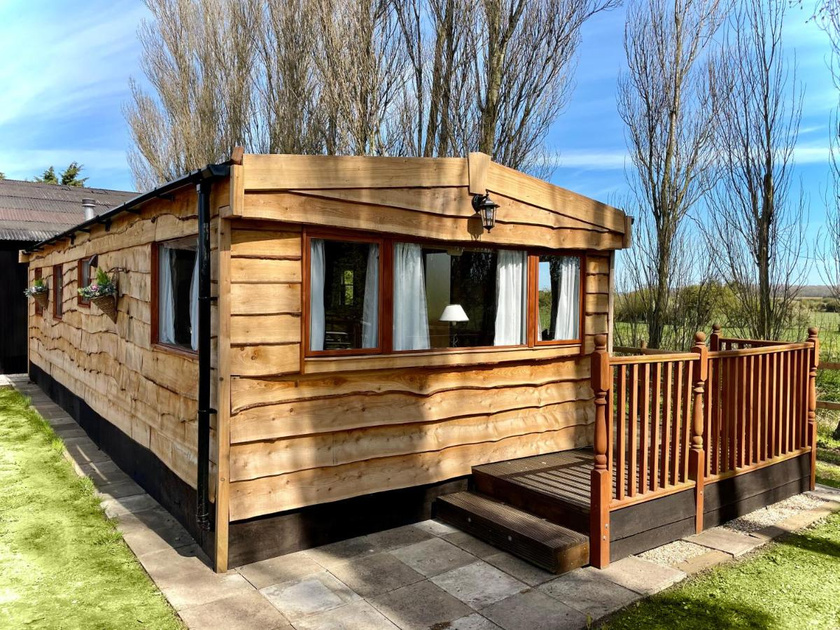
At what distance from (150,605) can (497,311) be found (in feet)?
9.87

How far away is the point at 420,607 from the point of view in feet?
9.55

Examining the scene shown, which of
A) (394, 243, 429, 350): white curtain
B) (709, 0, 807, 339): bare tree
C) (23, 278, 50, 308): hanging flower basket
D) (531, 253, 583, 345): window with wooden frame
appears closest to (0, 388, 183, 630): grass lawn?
(394, 243, 429, 350): white curtain

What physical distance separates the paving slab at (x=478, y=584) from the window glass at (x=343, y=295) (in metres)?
1.52

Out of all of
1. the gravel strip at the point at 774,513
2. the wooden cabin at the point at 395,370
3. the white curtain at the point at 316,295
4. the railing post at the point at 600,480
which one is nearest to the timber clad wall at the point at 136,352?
the wooden cabin at the point at 395,370

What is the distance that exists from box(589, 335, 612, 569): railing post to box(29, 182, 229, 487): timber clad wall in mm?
2284

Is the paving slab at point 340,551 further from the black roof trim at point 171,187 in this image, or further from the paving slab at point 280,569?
the black roof trim at point 171,187

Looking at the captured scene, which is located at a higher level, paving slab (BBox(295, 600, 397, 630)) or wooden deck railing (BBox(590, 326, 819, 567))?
wooden deck railing (BBox(590, 326, 819, 567))

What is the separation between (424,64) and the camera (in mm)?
9781

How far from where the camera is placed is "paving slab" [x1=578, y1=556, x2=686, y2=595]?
315 cm

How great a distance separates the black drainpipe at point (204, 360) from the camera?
11.3 ft

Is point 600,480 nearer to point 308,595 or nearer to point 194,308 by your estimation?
point 308,595

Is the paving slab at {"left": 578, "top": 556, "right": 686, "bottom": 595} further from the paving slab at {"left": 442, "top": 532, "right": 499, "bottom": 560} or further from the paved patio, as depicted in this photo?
the paving slab at {"left": 442, "top": 532, "right": 499, "bottom": 560}

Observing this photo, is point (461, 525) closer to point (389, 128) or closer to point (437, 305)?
point (437, 305)

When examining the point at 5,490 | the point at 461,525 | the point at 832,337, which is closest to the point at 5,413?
the point at 5,490
